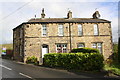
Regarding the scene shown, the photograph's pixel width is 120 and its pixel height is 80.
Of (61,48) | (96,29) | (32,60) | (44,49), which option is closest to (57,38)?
(61,48)

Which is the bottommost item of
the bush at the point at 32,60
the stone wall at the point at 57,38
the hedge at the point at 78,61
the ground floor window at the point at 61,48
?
the bush at the point at 32,60

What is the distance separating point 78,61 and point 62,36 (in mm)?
12250

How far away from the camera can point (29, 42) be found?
25938 mm

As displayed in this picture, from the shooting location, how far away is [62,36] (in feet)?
87.4

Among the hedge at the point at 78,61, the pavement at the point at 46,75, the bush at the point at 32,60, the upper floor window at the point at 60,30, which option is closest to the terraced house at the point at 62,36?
the upper floor window at the point at 60,30

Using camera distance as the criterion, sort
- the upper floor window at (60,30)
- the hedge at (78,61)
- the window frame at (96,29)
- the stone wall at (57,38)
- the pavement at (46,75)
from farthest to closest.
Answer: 1. the window frame at (96,29)
2. the upper floor window at (60,30)
3. the stone wall at (57,38)
4. the hedge at (78,61)
5. the pavement at (46,75)

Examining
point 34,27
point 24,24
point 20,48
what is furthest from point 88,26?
point 20,48

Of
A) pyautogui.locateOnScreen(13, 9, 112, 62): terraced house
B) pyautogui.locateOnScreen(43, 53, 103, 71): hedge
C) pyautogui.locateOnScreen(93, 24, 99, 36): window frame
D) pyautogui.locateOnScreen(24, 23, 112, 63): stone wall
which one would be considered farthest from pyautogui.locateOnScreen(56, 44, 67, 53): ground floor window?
pyautogui.locateOnScreen(43, 53, 103, 71): hedge

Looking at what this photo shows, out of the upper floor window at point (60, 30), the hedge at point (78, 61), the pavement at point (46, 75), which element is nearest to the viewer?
the pavement at point (46, 75)

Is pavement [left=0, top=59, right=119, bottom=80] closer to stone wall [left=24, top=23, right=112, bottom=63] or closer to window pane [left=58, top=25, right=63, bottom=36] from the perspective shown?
stone wall [left=24, top=23, right=112, bottom=63]

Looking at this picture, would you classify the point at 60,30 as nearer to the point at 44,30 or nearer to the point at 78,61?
the point at 44,30

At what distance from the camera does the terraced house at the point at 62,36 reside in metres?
26.0

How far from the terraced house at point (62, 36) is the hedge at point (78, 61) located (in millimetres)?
8005

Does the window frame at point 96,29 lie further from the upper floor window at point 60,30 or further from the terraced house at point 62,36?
the upper floor window at point 60,30
